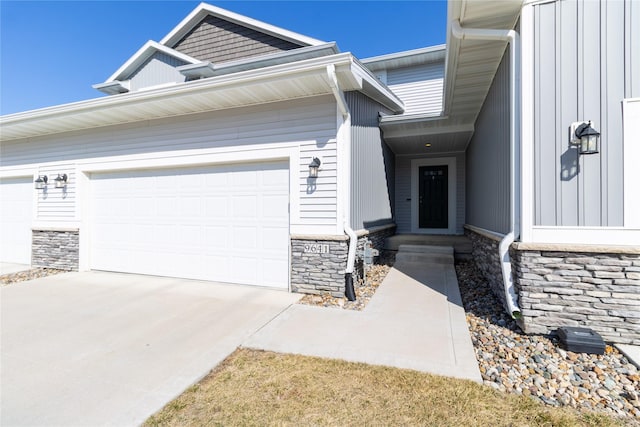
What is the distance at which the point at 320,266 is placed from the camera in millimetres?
4344

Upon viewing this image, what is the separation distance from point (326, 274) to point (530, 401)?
2715 millimetres

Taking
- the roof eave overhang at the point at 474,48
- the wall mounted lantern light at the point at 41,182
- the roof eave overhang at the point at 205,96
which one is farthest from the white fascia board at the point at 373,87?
the wall mounted lantern light at the point at 41,182

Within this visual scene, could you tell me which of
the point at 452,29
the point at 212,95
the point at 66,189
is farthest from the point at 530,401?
the point at 66,189

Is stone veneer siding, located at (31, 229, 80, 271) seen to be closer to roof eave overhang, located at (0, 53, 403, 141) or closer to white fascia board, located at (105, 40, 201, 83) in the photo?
roof eave overhang, located at (0, 53, 403, 141)

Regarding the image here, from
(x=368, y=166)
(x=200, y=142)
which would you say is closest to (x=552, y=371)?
(x=368, y=166)

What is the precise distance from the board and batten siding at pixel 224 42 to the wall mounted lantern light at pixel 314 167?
523 cm

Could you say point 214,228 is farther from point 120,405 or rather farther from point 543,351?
point 543,351

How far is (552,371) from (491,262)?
2014 millimetres

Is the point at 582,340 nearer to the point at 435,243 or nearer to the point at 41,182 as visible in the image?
the point at 435,243

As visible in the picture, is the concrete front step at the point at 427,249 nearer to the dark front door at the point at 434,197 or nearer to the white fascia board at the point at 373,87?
the dark front door at the point at 434,197

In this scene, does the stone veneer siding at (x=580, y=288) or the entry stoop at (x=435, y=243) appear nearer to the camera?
the stone veneer siding at (x=580, y=288)

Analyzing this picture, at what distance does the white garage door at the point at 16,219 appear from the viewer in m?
6.76

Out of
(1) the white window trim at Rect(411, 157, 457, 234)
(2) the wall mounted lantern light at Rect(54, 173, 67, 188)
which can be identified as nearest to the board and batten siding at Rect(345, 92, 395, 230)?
(1) the white window trim at Rect(411, 157, 457, 234)

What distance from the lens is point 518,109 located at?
3109 mm
